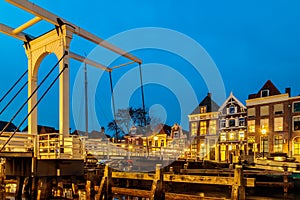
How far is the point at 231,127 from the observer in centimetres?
3828

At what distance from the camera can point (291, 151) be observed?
32.4 meters

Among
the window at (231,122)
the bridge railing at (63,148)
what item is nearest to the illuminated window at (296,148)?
the window at (231,122)

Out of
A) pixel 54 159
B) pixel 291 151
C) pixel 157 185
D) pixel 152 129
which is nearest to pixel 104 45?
pixel 54 159

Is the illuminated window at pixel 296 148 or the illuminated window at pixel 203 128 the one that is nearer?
the illuminated window at pixel 296 148

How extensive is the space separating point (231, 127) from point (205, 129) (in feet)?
12.7

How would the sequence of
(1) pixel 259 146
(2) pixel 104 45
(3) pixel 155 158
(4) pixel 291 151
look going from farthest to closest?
(1) pixel 259 146, (4) pixel 291 151, (3) pixel 155 158, (2) pixel 104 45

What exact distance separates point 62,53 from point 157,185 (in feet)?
19.5

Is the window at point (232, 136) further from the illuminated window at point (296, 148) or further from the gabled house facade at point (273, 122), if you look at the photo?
the illuminated window at point (296, 148)

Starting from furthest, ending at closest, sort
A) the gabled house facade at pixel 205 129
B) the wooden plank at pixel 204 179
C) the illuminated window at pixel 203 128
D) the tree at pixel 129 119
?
the tree at pixel 129 119
the illuminated window at pixel 203 128
the gabled house facade at pixel 205 129
the wooden plank at pixel 204 179

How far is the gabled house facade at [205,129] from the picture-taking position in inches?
1578

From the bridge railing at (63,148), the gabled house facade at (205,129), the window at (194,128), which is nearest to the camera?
the bridge railing at (63,148)

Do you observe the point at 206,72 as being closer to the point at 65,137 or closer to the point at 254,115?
the point at 65,137

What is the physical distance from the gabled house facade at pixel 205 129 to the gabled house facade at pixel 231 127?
852 millimetres

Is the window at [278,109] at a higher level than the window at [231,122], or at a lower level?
higher
